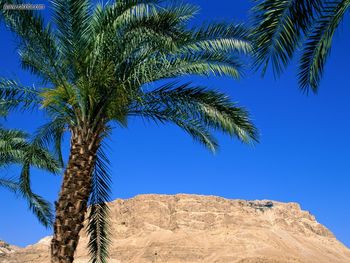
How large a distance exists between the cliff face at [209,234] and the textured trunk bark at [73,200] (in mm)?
104610

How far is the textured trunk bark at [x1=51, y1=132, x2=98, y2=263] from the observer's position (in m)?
9.38

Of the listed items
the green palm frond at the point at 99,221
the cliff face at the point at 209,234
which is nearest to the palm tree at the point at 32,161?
the green palm frond at the point at 99,221

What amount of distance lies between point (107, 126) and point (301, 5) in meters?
5.43

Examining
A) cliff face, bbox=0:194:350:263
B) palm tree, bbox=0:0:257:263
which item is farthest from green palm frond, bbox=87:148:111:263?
cliff face, bbox=0:194:350:263

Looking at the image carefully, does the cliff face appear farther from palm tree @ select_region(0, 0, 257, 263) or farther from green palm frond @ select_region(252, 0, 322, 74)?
green palm frond @ select_region(252, 0, 322, 74)

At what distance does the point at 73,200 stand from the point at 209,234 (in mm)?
129079

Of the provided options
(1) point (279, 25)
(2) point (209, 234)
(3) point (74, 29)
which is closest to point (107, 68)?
(3) point (74, 29)

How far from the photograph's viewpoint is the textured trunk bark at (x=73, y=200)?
30.8 feet

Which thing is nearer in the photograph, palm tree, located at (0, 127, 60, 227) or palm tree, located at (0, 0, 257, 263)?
palm tree, located at (0, 0, 257, 263)

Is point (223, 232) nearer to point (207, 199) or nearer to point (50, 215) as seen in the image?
point (207, 199)


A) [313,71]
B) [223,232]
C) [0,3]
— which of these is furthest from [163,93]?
[223,232]

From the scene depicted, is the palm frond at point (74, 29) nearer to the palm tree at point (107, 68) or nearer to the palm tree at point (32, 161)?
the palm tree at point (107, 68)

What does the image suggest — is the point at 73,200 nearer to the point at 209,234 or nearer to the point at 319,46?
the point at 319,46

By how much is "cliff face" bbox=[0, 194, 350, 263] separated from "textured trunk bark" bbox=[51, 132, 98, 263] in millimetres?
104610
